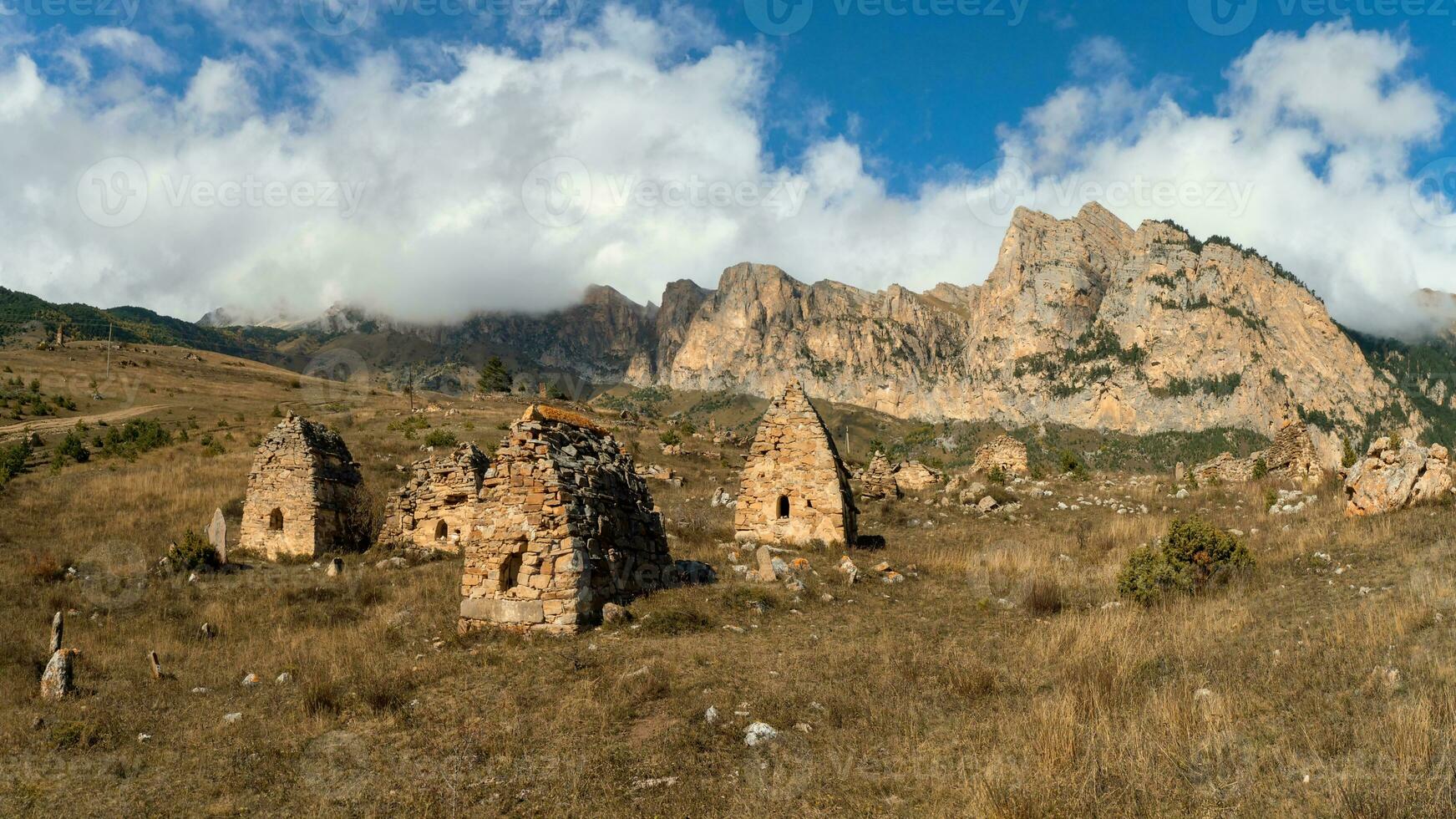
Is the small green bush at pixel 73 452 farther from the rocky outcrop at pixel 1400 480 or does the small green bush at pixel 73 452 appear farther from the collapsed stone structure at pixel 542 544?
the rocky outcrop at pixel 1400 480

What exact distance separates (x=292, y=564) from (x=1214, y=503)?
74.7 ft

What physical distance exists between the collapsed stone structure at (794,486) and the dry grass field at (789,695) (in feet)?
6.96

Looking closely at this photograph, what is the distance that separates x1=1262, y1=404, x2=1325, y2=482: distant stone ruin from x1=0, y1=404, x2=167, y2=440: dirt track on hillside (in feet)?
174

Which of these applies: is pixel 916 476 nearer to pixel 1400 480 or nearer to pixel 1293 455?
pixel 1293 455

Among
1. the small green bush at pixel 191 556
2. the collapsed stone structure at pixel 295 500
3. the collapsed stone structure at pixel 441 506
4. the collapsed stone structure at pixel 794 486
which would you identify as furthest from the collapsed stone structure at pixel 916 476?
the small green bush at pixel 191 556

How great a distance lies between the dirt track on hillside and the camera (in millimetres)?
36125

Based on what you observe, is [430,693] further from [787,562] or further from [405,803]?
[787,562]

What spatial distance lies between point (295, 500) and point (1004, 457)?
28675 millimetres

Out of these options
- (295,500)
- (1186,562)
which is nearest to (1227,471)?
(1186,562)

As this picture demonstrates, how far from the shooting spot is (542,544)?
361 inches

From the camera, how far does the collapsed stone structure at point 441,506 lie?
17.1m

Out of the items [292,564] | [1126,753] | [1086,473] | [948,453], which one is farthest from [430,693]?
[948,453]

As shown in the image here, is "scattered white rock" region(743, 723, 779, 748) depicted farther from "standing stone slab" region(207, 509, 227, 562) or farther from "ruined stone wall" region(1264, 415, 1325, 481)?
"ruined stone wall" region(1264, 415, 1325, 481)

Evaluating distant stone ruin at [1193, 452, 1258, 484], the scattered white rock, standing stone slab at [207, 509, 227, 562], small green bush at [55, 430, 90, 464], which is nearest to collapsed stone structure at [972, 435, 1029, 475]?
distant stone ruin at [1193, 452, 1258, 484]
